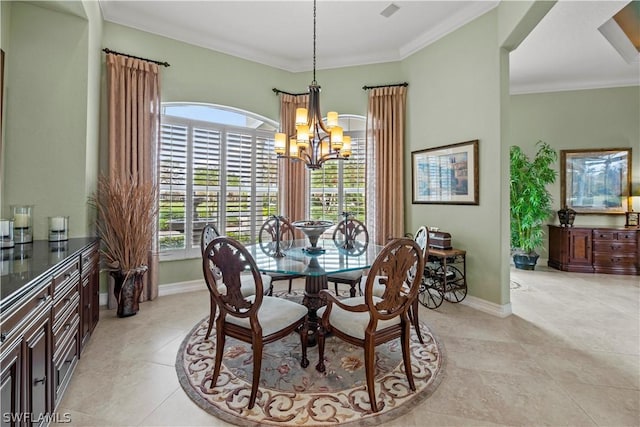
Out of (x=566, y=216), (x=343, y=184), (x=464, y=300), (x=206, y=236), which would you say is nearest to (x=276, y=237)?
(x=206, y=236)

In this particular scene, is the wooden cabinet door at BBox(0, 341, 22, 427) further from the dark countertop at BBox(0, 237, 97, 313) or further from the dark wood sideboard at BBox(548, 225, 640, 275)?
the dark wood sideboard at BBox(548, 225, 640, 275)

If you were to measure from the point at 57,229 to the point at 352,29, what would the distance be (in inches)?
159

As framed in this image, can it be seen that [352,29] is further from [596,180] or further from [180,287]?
[596,180]

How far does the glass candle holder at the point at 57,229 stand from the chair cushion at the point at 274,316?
187cm

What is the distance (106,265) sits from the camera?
3383 millimetres

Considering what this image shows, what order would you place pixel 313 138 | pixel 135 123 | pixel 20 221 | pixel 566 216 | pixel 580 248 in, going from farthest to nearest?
pixel 566 216, pixel 580 248, pixel 135 123, pixel 313 138, pixel 20 221

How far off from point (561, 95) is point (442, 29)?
3587mm

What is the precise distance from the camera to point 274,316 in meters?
1.97

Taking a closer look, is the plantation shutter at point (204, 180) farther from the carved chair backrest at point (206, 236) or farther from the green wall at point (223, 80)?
the carved chair backrest at point (206, 236)

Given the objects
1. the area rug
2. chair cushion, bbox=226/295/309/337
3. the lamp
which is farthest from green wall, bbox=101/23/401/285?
the lamp

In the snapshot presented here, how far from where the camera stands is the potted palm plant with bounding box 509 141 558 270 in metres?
5.12

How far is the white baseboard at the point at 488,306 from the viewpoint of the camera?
3203 millimetres

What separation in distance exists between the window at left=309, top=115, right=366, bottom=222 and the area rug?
8.01 feet

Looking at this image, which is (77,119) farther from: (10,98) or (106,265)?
(106,265)
